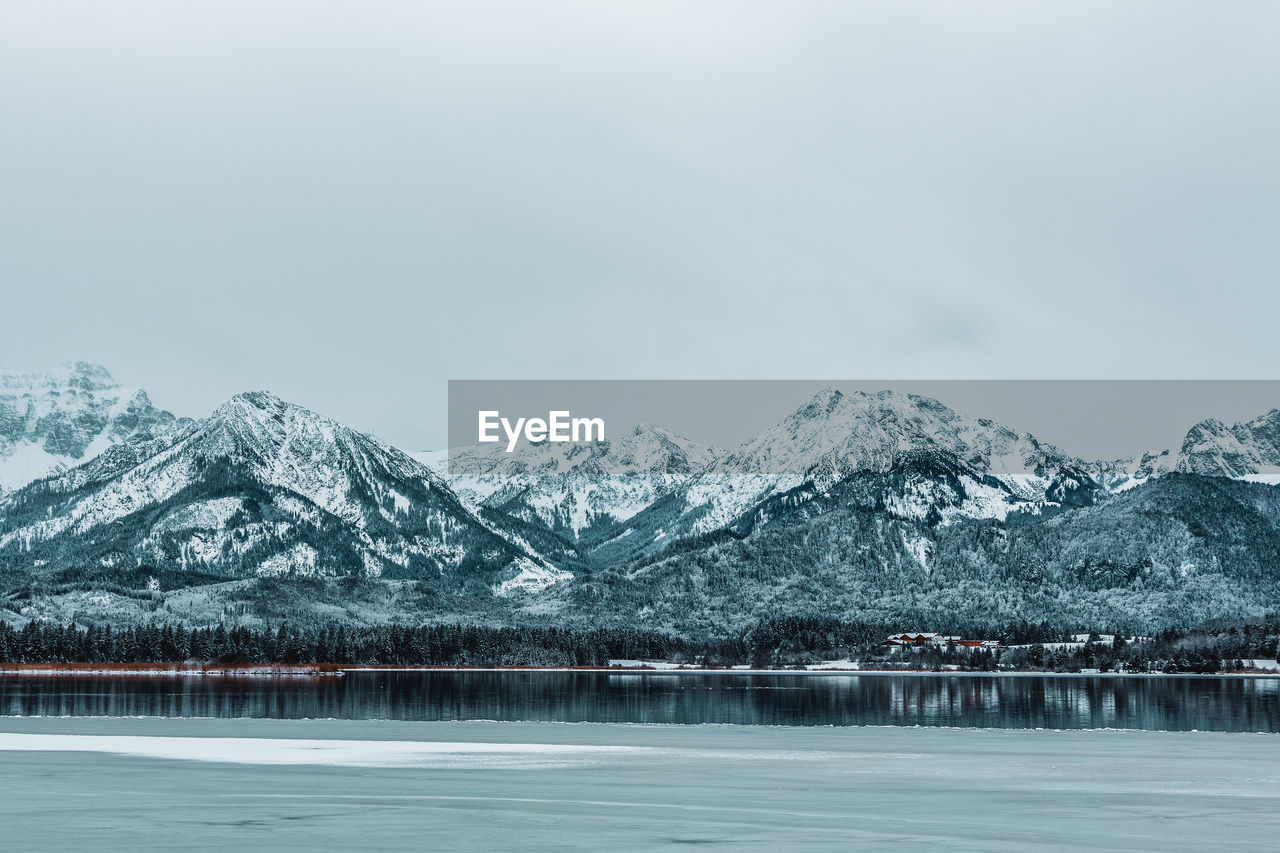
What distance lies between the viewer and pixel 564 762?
3076 inches

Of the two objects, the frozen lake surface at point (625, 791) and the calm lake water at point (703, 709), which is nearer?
the frozen lake surface at point (625, 791)

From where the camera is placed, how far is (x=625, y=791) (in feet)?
204

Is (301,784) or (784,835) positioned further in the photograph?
(301,784)

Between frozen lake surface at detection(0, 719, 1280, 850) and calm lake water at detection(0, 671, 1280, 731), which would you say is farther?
calm lake water at detection(0, 671, 1280, 731)

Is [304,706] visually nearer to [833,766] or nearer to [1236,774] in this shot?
[833,766]

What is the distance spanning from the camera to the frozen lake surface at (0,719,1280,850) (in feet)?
155

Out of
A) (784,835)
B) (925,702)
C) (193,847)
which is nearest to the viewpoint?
(193,847)

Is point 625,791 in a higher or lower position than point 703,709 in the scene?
higher

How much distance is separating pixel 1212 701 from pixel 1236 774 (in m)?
129

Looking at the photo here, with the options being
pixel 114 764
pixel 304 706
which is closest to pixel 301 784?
pixel 114 764

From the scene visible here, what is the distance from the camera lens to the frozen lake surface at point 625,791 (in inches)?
1863

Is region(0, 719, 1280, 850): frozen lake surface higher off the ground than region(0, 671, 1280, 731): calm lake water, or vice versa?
region(0, 719, 1280, 850): frozen lake surface

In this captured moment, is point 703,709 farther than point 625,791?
Yes

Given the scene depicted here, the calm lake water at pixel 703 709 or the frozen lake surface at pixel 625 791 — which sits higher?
the frozen lake surface at pixel 625 791
